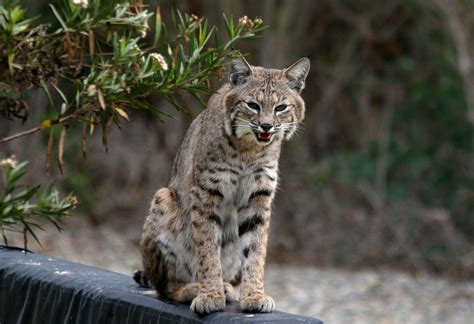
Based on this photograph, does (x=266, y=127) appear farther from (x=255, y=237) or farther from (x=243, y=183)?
(x=255, y=237)

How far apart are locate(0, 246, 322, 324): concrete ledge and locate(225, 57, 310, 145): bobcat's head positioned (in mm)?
918

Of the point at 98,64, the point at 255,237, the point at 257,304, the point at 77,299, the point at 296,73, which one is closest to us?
the point at 98,64

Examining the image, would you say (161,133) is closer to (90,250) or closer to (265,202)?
(90,250)

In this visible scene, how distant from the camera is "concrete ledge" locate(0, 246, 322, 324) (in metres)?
4.63

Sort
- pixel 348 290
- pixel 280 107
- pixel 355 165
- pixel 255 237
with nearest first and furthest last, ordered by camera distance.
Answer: pixel 255 237 → pixel 280 107 → pixel 348 290 → pixel 355 165

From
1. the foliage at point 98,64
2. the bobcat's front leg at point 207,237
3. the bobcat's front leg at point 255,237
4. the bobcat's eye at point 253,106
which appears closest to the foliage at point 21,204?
the foliage at point 98,64

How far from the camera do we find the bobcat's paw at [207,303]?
15.2 feet

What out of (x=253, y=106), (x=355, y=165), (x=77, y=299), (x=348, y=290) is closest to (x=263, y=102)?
(x=253, y=106)

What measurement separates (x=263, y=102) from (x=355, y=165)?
26.9ft

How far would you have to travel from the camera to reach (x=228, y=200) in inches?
199

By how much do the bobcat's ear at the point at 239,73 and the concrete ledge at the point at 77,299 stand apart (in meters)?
1.20

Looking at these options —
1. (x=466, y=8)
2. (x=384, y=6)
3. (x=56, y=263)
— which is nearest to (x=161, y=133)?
(x=384, y=6)

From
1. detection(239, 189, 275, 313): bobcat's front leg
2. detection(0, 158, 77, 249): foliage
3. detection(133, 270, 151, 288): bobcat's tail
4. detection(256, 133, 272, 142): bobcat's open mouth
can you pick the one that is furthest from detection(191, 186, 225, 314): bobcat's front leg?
detection(0, 158, 77, 249): foliage

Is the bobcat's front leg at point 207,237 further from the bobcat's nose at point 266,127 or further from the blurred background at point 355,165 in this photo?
the blurred background at point 355,165
